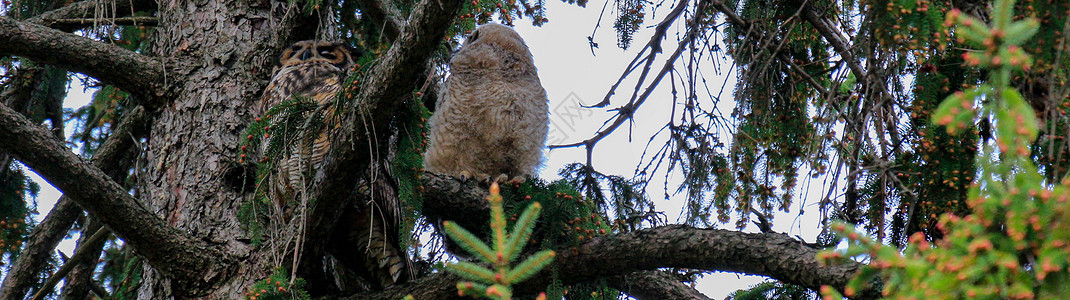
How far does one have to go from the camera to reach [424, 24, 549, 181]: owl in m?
4.21

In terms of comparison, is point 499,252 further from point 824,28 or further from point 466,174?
point 466,174

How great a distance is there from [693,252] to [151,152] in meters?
2.06

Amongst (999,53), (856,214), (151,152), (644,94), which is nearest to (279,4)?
(151,152)

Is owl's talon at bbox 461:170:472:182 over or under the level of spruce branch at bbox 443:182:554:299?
over

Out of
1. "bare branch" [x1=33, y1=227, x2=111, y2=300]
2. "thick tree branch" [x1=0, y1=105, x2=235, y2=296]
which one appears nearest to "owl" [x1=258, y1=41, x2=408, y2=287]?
"thick tree branch" [x1=0, y1=105, x2=235, y2=296]

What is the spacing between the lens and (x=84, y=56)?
314 centimetres

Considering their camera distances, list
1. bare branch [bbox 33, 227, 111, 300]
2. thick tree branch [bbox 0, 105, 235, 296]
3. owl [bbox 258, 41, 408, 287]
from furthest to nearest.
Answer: bare branch [bbox 33, 227, 111, 300]
owl [bbox 258, 41, 408, 287]
thick tree branch [bbox 0, 105, 235, 296]

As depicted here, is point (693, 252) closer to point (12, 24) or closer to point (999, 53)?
point (999, 53)

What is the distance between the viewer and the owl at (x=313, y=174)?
9.32 ft

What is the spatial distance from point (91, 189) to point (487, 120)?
1964mm

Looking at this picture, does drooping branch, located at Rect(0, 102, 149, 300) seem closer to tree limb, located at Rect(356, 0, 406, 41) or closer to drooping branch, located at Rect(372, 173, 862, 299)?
tree limb, located at Rect(356, 0, 406, 41)

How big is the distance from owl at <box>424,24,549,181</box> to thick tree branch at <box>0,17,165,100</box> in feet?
4.15

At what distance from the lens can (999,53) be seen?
3.78 feet

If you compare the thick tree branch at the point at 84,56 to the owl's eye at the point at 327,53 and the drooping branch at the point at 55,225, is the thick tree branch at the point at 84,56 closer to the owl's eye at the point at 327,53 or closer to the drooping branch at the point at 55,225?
the drooping branch at the point at 55,225
